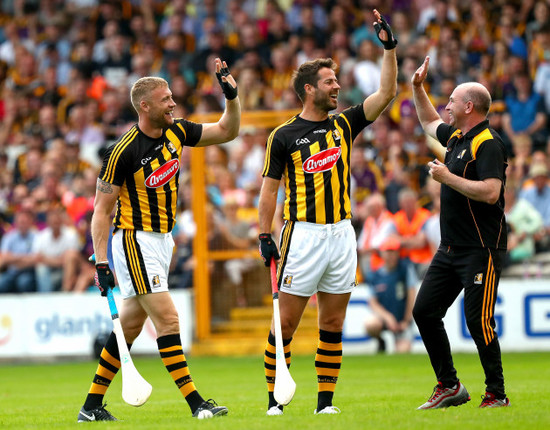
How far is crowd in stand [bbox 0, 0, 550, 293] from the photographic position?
1535 cm

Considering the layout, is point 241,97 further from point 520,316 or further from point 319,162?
point 319,162

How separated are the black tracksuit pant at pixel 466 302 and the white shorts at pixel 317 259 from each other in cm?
60

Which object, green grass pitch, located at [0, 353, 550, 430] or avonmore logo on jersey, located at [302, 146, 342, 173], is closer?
green grass pitch, located at [0, 353, 550, 430]

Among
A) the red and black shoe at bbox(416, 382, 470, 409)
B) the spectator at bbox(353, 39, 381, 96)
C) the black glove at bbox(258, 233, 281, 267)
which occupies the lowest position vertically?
the red and black shoe at bbox(416, 382, 470, 409)

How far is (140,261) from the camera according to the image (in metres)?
7.65

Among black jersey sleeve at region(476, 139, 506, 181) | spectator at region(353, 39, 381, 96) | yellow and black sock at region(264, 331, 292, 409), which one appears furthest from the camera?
spectator at region(353, 39, 381, 96)

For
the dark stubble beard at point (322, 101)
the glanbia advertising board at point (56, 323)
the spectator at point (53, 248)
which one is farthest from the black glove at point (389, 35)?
the spectator at point (53, 248)

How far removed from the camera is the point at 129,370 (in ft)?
24.7

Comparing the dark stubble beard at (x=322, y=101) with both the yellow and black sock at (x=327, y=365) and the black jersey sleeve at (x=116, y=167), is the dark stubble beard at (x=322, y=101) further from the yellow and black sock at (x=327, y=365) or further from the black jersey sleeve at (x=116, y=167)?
the yellow and black sock at (x=327, y=365)

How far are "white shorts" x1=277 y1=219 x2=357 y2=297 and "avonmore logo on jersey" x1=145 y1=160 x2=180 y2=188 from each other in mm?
964

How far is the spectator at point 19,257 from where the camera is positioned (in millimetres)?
16688

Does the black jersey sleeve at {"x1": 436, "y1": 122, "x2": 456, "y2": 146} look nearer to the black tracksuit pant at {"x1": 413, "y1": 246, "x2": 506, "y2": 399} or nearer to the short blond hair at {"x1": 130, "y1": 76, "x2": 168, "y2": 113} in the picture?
the black tracksuit pant at {"x1": 413, "y1": 246, "x2": 506, "y2": 399}

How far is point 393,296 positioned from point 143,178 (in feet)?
24.7

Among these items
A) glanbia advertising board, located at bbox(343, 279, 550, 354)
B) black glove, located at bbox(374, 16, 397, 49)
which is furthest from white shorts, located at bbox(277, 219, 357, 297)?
glanbia advertising board, located at bbox(343, 279, 550, 354)
